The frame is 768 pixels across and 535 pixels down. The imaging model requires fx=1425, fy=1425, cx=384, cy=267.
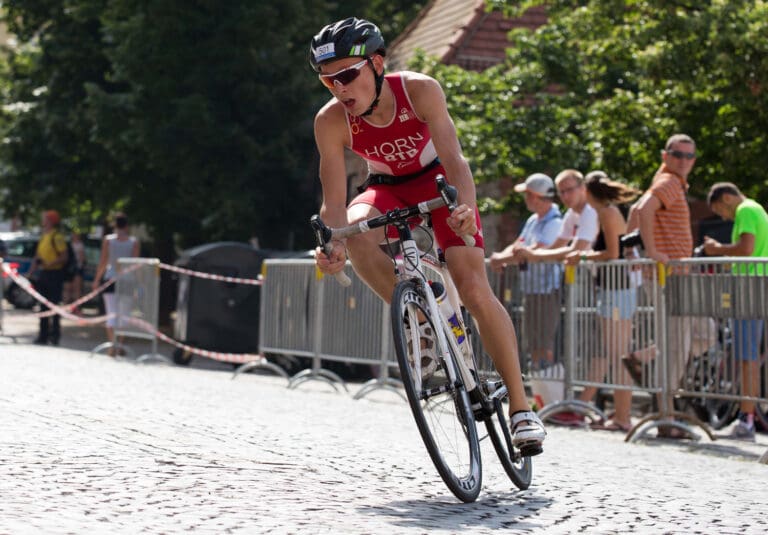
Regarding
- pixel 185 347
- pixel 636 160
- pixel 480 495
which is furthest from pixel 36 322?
pixel 480 495

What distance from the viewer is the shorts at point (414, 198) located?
236 inches

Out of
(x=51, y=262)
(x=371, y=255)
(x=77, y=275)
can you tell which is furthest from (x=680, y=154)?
(x=77, y=275)

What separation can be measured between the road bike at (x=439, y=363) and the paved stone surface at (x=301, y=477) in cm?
18

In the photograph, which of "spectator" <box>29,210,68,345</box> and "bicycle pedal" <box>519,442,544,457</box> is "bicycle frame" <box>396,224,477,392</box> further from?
"spectator" <box>29,210,68,345</box>

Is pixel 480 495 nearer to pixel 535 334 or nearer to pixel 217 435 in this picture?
pixel 217 435

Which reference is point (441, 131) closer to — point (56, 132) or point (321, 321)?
point (321, 321)

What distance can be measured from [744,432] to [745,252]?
1.55 m

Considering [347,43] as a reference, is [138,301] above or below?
below

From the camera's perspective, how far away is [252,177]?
27.3 metres

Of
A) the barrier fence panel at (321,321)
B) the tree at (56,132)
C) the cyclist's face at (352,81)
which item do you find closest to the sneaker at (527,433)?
the cyclist's face at (352,81)

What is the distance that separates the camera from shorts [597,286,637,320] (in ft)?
34.8

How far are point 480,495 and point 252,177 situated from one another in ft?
71.5

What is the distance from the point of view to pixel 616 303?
1076 centimetres

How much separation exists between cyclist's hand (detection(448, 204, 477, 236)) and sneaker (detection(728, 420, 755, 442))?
17.4ft
